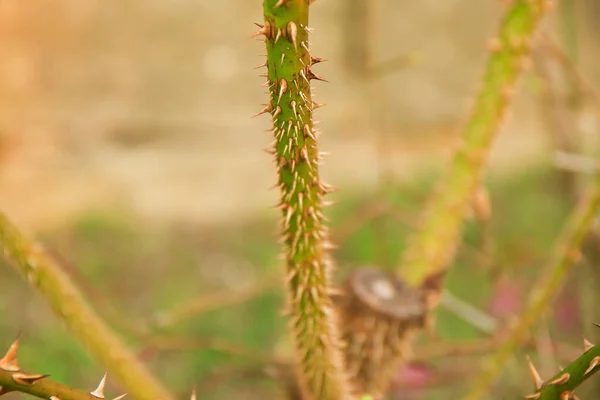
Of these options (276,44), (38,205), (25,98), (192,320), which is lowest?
(192,320)

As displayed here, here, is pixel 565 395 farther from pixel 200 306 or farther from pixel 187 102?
pixel 187 102

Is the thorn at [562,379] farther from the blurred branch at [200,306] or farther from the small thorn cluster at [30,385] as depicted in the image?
the blurred branch at [200,306]

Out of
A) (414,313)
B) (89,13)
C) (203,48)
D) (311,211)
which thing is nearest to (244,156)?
(203,48)

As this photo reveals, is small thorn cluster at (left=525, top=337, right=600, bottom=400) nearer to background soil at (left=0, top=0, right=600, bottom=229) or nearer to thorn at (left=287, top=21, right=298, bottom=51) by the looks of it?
thorn at (left=287, top=21, right=298, bottom=51)

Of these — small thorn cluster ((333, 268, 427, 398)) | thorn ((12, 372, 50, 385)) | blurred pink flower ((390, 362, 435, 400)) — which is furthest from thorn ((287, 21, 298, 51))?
blurred pink flower ((390, 362, 435, 400))

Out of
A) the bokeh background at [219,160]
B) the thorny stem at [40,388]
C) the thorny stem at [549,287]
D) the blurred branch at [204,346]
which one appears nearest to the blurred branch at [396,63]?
the bokeh background at [219,160]

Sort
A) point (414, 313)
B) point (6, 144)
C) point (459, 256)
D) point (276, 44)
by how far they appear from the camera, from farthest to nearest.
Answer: point (459, 256) < point (6, 144) < point (414, 313) < point (276, 44)

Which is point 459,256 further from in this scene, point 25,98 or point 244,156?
point 25,98
